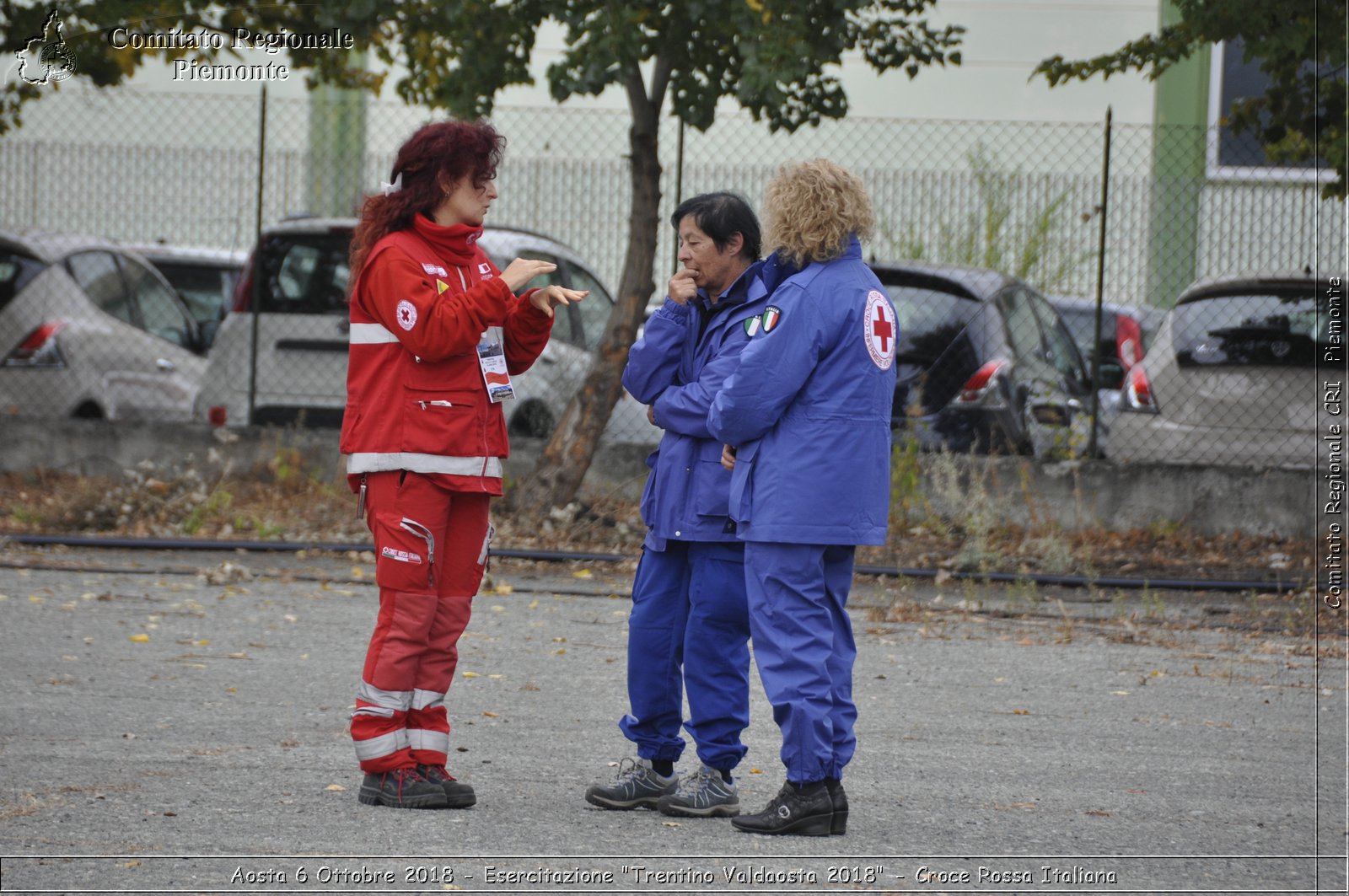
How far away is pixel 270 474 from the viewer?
1067cm

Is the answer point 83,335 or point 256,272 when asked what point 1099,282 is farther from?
point 83,335

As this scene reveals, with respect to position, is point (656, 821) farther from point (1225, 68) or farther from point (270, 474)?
point (1225, 68)

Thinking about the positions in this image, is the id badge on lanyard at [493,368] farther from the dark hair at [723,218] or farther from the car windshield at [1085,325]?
the car windshield at [1085,325]

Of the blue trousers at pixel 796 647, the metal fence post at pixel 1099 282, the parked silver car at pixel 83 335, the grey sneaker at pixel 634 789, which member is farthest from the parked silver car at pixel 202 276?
the blue trousers at pixel 796 647

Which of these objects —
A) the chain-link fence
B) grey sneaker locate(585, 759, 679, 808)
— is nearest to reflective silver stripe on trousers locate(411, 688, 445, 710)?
grey sneaker locate(585, 759, 679, 808)

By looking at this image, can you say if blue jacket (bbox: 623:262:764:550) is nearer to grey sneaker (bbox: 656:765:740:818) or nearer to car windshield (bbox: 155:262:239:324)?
grey sneaker (bbox: 656:765:740:818)

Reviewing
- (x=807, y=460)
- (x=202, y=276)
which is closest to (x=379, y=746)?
(x=807, y=460)

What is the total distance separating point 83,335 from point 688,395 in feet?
26.5

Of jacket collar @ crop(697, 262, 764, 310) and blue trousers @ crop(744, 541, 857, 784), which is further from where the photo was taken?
jacket collar @ crop(697, 262, 764, 310)

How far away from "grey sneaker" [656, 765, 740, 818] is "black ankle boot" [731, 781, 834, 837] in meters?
0.20

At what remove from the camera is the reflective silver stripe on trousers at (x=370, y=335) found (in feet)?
14.5

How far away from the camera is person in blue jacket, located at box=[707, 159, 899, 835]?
4.24 metres

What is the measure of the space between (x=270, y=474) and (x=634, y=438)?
2478mm

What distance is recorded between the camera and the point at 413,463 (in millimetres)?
4352
